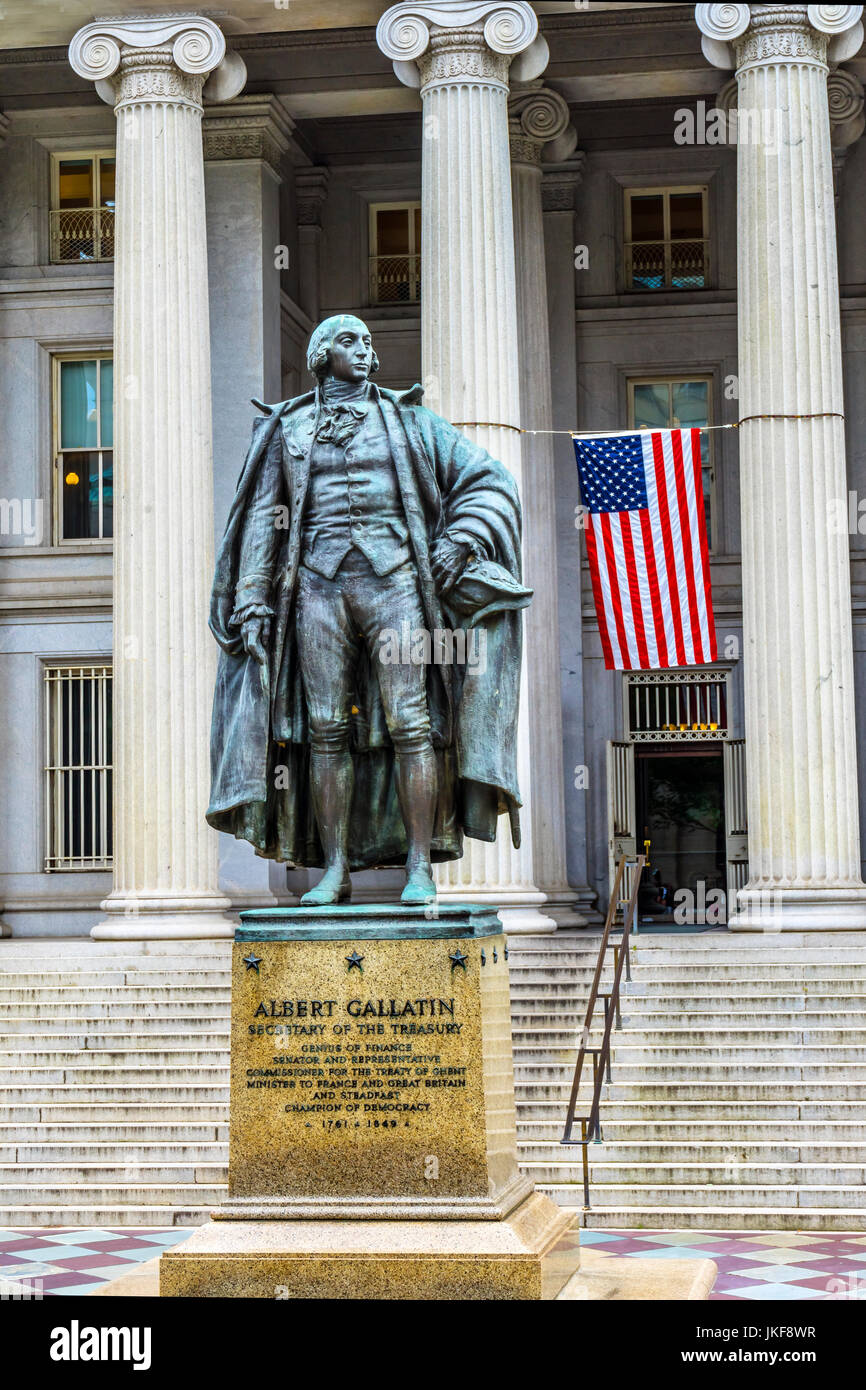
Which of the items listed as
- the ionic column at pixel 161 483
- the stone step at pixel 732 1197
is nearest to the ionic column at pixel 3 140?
the ionic column at pixel 161 483

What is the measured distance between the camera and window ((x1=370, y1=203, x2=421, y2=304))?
90.3 feet

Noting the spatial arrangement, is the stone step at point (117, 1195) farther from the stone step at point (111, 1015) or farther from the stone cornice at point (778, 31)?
the stone cornice at point (778, 31)

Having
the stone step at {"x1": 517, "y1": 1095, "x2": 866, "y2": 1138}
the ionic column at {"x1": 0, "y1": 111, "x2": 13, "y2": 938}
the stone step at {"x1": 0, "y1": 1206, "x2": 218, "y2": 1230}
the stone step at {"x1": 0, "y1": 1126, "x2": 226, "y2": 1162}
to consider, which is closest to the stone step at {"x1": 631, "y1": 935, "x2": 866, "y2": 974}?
the stone step at {"x1": 517, "y1": 1095, "x2": 866, "y2": 1138}

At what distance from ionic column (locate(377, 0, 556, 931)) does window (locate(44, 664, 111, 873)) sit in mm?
6759

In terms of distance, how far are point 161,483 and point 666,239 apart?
10381 millimetres

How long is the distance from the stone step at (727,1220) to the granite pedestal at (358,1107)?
470 cm

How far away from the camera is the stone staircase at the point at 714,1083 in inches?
516

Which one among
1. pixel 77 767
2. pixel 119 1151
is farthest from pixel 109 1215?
pixel 77 767

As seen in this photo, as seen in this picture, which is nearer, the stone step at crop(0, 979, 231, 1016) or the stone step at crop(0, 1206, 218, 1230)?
the stone step at crop(0, 1206, 218, 1230)

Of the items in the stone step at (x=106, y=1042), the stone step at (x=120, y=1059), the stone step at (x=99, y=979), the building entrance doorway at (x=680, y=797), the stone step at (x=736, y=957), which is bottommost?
the stone step at (x=120, y=1059)

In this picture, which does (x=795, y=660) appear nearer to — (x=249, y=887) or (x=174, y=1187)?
(x=249, y=887)

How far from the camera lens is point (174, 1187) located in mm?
13828

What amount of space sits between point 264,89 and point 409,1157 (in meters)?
18.2

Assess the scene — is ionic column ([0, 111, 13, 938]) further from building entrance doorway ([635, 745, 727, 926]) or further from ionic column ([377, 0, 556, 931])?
building entrance doorway ([635, 745, 727, 926])
